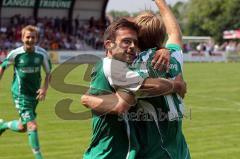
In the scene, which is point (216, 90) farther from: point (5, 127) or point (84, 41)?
point (84, 41)

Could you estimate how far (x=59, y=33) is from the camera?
154 ft

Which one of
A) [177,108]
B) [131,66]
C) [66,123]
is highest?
[131,66]

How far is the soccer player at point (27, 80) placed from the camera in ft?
31.6

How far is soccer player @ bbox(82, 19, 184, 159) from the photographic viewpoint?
3.73 metres

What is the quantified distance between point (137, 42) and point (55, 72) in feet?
2.02

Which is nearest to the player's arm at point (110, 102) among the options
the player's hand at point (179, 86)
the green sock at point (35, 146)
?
the player's hand at point (179, 86)

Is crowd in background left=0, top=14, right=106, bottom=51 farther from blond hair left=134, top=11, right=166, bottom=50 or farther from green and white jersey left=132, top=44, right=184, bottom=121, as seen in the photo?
blond hair left=134, top=11, right=166, bottom=50

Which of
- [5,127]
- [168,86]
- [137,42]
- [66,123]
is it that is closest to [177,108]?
[168,86]

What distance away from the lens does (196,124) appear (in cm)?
1305

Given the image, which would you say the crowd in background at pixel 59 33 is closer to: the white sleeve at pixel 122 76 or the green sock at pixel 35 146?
the green sock at pixel 35 146

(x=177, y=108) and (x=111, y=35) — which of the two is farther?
(x=177, y=108)

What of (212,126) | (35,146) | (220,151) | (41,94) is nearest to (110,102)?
(35,146)

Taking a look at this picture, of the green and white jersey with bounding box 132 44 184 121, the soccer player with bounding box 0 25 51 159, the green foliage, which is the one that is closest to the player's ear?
the green and white jersey with bounding box 132 44 184 121

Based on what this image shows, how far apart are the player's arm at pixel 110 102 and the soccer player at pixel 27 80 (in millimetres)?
5790
